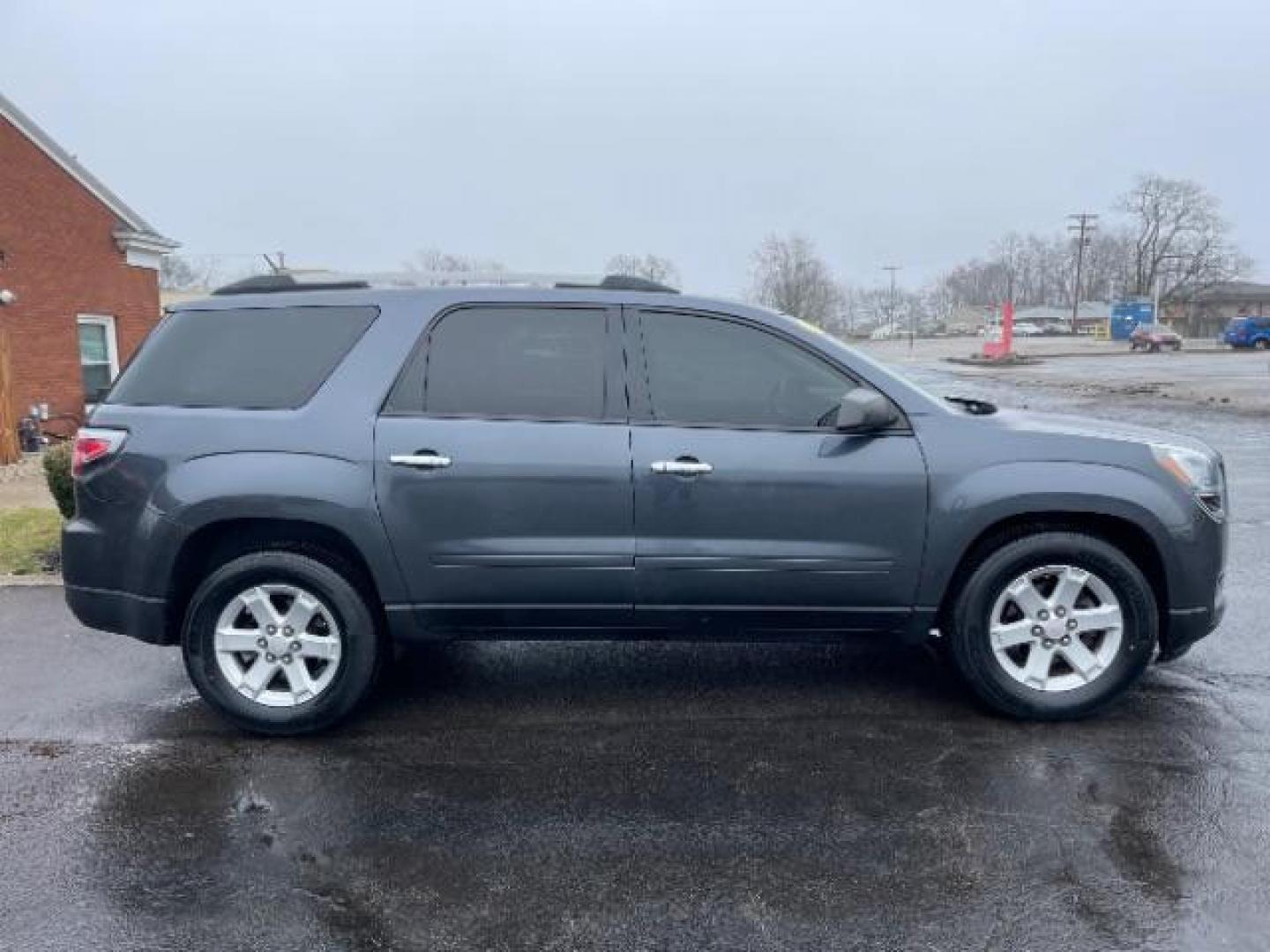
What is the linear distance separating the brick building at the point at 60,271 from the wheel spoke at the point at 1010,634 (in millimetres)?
14456

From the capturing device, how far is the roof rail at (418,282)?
425 centimetres

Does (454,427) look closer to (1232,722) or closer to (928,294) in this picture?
(1232,722)

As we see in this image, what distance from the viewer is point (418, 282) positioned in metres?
4.29

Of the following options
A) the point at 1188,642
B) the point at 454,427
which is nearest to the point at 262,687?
the point at 454,427

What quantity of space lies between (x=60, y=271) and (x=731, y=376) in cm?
1578

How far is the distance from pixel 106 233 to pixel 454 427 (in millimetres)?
16020

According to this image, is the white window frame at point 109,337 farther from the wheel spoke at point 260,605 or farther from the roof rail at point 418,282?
the wheel spoke at point 260,605

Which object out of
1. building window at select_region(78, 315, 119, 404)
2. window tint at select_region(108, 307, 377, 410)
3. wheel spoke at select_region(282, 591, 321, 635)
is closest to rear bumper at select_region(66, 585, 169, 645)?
wheel spoke at select_region(282, 591, 321, 635)

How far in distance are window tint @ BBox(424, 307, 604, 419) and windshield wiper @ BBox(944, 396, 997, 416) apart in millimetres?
1662

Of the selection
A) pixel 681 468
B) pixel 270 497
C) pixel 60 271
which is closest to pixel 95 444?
pixel 270 497

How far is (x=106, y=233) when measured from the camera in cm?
1697

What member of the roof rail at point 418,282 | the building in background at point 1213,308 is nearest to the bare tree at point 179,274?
the roof rail at point 418,282

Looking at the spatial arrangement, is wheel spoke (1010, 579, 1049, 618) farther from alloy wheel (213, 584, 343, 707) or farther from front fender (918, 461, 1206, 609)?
alloy wheel (213, 584, 343, 707)

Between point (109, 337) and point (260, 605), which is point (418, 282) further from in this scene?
point (109, 337)
